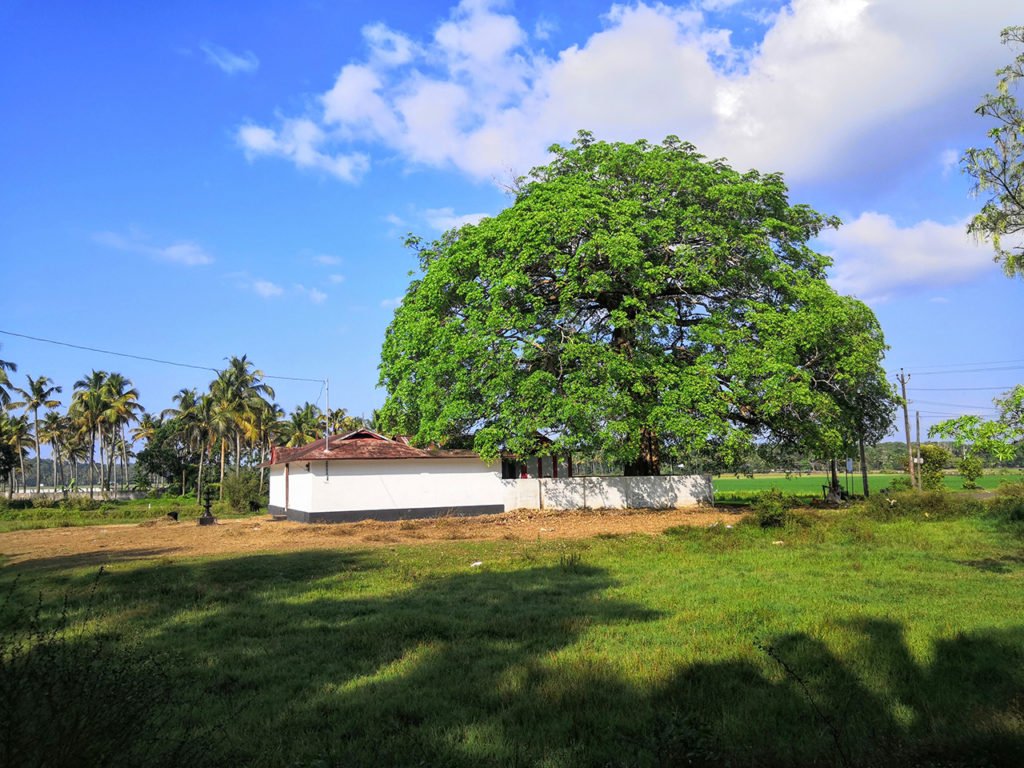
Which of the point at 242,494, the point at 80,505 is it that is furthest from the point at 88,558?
the point at 80,505

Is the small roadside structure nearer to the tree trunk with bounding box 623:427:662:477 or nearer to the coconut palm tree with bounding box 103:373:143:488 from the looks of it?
the tree trunk with bounding box 623:427:662:477

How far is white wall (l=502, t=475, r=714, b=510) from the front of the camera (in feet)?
98.5

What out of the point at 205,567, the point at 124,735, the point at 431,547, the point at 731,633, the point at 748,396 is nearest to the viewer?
the point at 124,735

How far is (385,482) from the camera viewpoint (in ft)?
96.0

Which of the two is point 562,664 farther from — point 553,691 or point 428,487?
point 428,487

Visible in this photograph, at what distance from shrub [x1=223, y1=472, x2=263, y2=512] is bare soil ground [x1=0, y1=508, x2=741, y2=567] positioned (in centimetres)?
1186

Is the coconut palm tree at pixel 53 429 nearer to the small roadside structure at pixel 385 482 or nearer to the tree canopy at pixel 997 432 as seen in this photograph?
the small roadside structure at pixel 385 482

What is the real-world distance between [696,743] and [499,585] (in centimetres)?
779

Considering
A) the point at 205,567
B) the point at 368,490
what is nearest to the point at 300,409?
the point at 368,490

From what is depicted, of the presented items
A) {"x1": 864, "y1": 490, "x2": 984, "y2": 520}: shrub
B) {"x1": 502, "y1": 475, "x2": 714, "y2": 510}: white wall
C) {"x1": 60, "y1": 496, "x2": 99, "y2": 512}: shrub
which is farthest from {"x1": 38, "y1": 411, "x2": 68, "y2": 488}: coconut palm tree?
{"x1": 864, "y1": 490, "x2": 984, "y2": 520}: shrub

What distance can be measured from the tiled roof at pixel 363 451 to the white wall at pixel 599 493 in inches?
111

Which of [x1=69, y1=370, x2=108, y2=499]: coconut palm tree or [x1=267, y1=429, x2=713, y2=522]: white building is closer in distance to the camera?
[x1=267, y1=429, x2=713, y2=522]: white building

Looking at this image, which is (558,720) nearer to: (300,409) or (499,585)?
(499,585)

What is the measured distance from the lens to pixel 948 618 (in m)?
8.53
